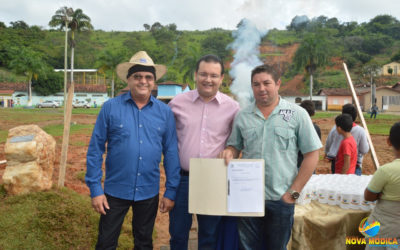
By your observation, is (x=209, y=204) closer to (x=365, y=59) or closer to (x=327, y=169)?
(x=327, y=169)

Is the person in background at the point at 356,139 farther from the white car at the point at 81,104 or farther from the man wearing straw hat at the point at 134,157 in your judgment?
the white car at the point at 81,104

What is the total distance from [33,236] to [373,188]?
371 centimetres

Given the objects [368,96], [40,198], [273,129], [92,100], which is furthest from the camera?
[92,100]

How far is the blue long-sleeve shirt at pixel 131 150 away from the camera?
2.51 m

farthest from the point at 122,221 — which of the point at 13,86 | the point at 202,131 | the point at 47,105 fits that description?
the point at 13,86

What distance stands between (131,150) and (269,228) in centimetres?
127

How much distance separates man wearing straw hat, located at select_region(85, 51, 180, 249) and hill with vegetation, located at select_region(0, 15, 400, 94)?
3651cm

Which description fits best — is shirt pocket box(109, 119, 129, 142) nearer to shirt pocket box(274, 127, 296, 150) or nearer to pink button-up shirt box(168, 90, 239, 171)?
pink button-up shirt box(168, 90, 239, 171)

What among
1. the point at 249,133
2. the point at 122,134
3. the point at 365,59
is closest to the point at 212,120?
the point at 249,133

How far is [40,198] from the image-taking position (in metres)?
4.38

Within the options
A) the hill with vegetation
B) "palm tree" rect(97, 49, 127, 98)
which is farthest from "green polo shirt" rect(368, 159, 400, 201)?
"palm tree" rect(97, 49, 127, 98)

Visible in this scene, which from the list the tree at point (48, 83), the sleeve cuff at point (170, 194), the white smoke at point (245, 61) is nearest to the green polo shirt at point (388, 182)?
the sleeve cuff at point (170, 194)

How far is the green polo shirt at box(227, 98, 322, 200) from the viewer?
2254 mm

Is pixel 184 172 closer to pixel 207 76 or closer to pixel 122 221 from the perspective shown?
pixel 122 221
